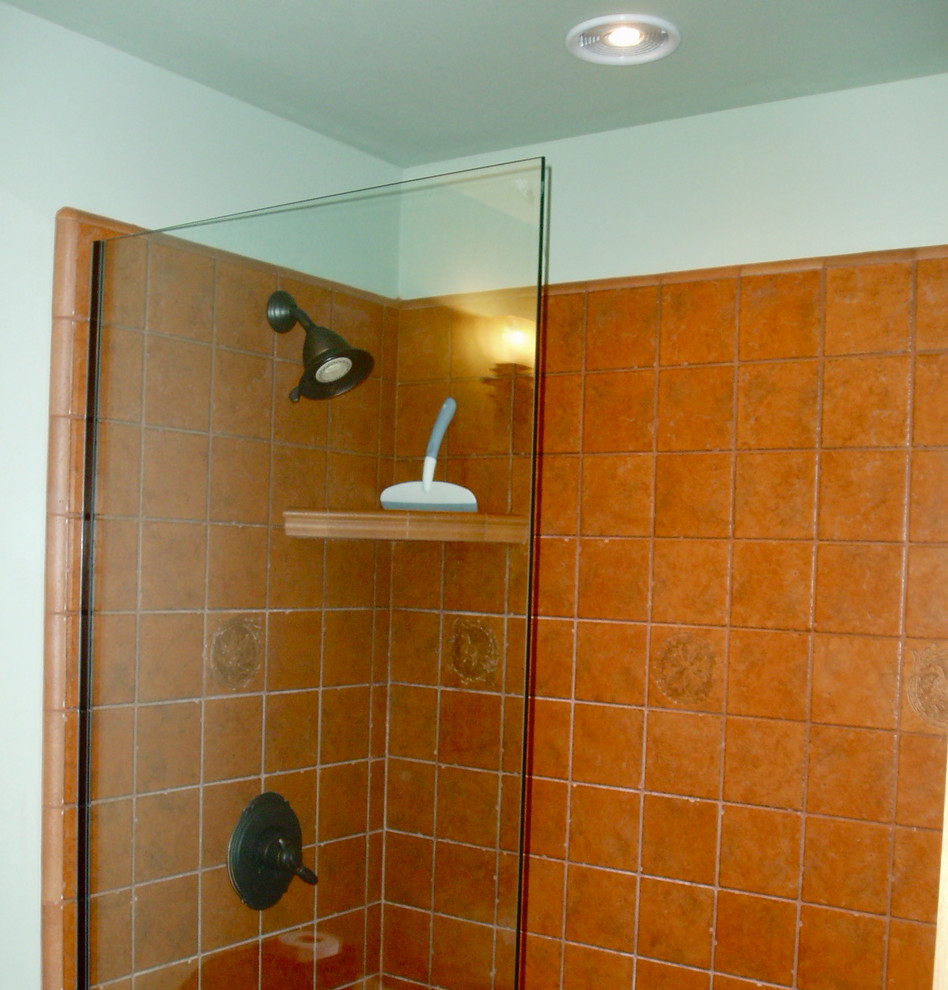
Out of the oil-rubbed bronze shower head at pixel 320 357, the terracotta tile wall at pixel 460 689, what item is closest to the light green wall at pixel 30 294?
the oil-rubbed bronze shower head at pixel 320 357

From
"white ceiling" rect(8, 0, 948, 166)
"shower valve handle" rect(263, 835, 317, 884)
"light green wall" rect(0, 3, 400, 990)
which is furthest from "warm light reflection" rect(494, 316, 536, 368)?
"light green wall" rect(0, 3, 400, 990)

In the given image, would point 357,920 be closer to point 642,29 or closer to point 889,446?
point 889,446

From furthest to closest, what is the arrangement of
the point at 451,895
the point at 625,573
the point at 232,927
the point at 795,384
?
the point at 625,573 → the point at 795,384 → the point at 232,927 → the point at 451,895

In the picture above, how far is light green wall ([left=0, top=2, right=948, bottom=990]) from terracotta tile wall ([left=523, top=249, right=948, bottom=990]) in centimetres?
11

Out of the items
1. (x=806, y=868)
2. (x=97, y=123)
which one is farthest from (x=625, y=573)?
(x=97, y=123)

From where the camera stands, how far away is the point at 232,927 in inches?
59.1

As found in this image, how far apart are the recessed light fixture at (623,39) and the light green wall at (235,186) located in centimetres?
36

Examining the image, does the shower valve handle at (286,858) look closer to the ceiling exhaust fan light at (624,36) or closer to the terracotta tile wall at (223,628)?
the terracotta tile wall at (223,628)

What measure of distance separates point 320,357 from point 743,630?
98 centimetres

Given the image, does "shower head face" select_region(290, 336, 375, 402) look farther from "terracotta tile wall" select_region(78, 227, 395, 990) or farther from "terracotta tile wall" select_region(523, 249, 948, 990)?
"terracotta tile wall" select_region(523, 249, 948, 990)

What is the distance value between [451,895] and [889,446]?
1085 millimetres

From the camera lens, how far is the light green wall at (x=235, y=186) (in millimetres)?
1710

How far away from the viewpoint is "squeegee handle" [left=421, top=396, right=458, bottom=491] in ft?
4.49

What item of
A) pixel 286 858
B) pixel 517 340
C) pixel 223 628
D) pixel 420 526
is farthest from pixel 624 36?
pixel 286 858
